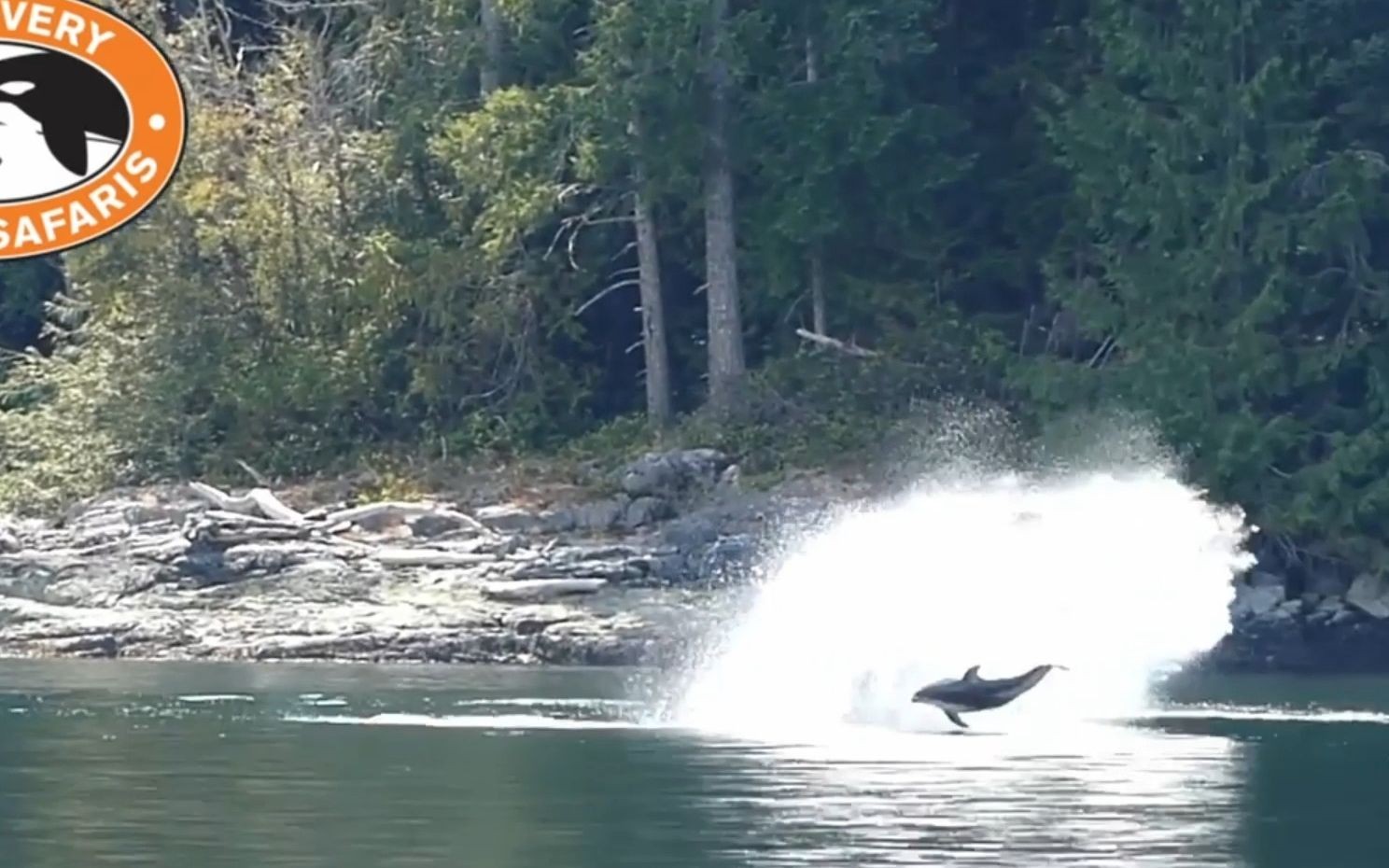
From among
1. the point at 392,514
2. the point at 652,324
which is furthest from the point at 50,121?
the point at 652,324

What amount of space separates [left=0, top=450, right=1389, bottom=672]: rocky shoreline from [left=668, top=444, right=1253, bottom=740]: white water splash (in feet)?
12.7

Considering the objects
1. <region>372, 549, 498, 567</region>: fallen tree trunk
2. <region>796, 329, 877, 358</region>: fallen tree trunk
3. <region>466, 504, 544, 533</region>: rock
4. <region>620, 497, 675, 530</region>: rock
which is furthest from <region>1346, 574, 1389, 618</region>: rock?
<region>372, 549, 498, 567</region>: fallen tree trunk

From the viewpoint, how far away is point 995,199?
5203 cm

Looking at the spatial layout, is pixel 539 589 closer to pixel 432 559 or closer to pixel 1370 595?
pixel 432 559

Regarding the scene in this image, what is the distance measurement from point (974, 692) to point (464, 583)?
46.3 ft

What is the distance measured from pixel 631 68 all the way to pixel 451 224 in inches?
210

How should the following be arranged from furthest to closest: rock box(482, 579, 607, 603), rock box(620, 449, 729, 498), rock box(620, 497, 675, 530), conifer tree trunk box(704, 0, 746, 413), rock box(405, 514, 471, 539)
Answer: conifer tree trunk box(704, 0, 746, 413) → rock box(620, 449, 729, 498) → rock box(620, 497, 675, 530) → rock box(405, 514, 471, 539) → rock box(482, 579, 607, 603)

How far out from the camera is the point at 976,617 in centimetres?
3500

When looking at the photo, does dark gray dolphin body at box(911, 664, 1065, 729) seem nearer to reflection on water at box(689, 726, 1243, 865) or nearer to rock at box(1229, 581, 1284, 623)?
reflection on water at box(689, 726, 1243, 865)

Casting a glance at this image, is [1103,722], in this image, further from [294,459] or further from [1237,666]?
[294,459]

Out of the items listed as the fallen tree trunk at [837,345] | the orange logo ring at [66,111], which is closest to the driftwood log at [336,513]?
the fallen tree trunk at [837,345]

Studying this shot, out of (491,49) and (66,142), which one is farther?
(491,49)

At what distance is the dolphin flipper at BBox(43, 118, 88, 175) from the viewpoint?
25.5m

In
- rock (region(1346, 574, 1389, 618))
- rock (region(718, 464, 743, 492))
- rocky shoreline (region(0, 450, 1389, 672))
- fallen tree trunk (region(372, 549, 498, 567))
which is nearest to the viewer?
rocky shoreline (region(0, 450, 1389, 672))
